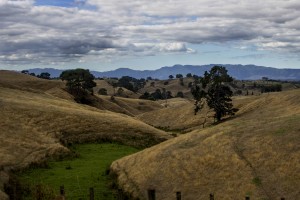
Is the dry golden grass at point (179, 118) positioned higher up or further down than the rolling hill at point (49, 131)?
further down

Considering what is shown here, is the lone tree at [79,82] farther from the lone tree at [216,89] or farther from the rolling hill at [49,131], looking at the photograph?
the lone tree at [216,89]

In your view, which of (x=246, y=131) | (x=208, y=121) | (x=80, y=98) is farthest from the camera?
(x=80, y=98)

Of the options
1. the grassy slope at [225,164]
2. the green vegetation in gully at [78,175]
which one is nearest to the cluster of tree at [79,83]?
the green vegetation in gully at [78,175]

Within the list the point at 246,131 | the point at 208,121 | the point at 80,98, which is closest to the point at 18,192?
the point at 246,131

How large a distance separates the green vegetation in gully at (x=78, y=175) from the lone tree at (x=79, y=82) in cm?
9251

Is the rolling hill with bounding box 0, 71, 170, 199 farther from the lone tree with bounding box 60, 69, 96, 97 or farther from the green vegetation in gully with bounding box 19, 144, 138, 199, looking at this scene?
the lone tree with bounding box 60, 69, 96, 97

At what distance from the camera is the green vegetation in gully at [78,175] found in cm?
4594

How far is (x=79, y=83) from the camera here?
537 feet

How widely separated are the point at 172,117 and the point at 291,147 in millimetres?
93379

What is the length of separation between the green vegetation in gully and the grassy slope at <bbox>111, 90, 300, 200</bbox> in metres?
2.52

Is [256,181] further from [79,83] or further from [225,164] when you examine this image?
[79,83]

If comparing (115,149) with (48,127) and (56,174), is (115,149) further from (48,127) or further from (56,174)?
(56,174)

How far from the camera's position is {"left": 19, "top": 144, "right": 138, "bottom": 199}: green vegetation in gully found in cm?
4594

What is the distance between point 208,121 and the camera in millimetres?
114000
